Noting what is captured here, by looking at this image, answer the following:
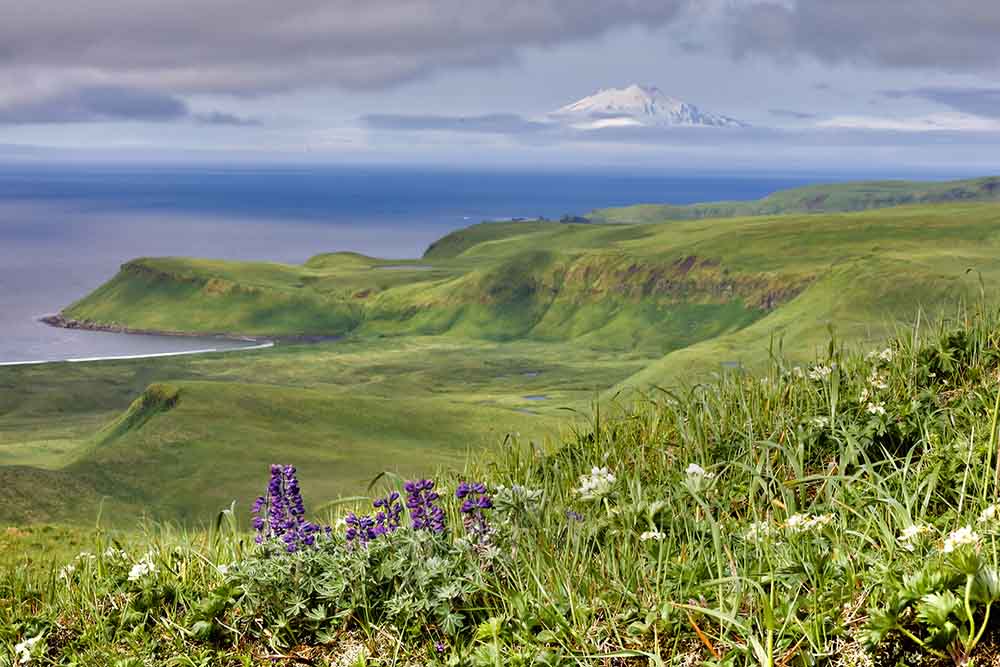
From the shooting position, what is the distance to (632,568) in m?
5.46

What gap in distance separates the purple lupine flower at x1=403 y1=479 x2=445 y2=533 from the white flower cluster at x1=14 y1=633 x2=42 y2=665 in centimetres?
218

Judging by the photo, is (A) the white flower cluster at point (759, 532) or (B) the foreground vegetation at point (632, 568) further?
(A) the white flower cluster at point (759, 532)

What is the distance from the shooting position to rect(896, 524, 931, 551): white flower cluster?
4.62 m

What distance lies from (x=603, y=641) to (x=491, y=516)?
129 cm

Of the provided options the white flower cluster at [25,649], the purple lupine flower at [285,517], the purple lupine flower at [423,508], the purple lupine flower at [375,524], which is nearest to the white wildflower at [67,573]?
the white flower cluster at [25,649]

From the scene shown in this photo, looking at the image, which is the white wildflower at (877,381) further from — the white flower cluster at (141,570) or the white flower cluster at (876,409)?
the white flower cluster at (141,570)

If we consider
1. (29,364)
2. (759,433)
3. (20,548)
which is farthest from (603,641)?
(29,364)

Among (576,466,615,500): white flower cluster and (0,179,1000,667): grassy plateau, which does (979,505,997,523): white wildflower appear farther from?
(576,466,615,500): white flower cluster

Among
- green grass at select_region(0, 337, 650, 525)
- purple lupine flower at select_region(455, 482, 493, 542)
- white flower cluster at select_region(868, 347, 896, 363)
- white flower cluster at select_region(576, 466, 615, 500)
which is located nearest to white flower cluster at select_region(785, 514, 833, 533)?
white flower cluster at select_region(576, 466, 615, 500)

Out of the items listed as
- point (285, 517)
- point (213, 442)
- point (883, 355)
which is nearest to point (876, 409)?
point (883, 355)

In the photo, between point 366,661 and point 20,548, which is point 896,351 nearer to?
point 366,661

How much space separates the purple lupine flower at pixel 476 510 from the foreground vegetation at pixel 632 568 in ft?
0.07

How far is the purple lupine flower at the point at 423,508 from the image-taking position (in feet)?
19.7

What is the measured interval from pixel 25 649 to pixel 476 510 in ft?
8.66
